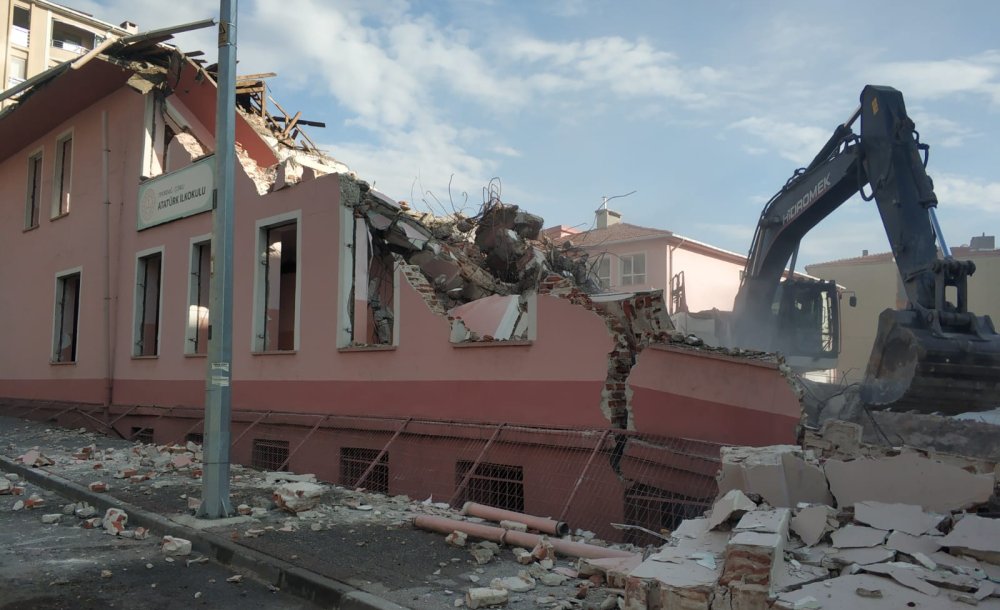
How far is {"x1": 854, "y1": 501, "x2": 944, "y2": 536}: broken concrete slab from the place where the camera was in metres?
4.57

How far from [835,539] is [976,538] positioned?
2.56 ft

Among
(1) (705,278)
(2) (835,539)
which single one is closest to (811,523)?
(2) (835,539)

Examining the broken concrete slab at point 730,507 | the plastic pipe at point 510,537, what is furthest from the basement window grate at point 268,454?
the broken concrete slab at point 730,507

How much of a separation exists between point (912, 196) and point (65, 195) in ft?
60.1

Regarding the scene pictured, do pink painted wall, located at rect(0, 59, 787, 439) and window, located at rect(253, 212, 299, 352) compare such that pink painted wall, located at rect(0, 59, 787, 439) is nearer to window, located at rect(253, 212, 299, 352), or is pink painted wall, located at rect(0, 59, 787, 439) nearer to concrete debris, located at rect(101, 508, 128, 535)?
window, located at rect(253, 212, 299, 352)

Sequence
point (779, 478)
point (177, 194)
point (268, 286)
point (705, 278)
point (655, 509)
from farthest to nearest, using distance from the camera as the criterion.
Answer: point (705, 278) → point (177, 194) → point (268, 286) → point (655, 509) → point (779, 478)

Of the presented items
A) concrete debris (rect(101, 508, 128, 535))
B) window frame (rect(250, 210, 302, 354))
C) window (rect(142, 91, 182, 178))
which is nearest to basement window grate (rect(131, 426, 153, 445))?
window frame (rect(250, 210, 302, 354))

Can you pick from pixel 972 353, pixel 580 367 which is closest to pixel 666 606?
pixel 580 367

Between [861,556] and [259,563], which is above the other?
[861,556]

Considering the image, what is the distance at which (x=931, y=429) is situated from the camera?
352 inches

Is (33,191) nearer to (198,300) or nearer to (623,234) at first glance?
(198,300)

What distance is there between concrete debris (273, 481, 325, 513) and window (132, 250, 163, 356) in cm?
818

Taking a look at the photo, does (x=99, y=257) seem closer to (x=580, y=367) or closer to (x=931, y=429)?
(x=580, y=367)

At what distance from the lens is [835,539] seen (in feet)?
14.9
